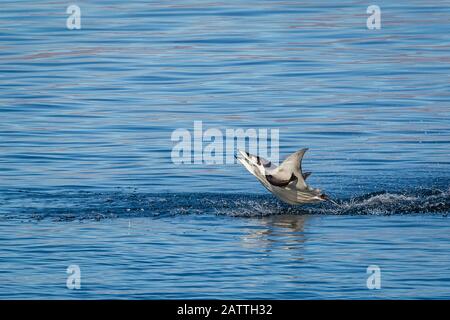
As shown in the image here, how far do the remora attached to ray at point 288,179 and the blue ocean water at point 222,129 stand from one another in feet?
1.28

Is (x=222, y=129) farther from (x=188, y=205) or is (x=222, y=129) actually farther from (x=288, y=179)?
(x=288, y=179)

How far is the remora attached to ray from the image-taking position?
19.2 meters

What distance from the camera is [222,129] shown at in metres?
26.8

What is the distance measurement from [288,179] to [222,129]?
25.3ft

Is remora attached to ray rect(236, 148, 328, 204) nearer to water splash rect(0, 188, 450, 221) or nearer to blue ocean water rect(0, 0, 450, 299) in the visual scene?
blue ocean water rect(0, 0, 450, 299)

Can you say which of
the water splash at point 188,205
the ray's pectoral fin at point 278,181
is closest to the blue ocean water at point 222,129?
the water splash at point 188,205

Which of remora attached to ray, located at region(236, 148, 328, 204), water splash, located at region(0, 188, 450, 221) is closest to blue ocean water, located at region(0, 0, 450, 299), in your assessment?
water splash, located at region(0, 188, 450, 221)

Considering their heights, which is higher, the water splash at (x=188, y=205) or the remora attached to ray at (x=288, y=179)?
the remora attached to ray at (x=288, y=179)

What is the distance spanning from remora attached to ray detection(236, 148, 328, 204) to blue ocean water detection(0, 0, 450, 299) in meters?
0.39

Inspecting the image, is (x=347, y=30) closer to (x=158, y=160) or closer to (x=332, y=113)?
(x=332, y=113)

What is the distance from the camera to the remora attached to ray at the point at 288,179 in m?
19.2

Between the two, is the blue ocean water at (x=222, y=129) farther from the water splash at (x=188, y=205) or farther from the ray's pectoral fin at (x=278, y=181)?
the ray's pectoral fin at (x=278, y=181)

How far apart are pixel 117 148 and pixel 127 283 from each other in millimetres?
9006
